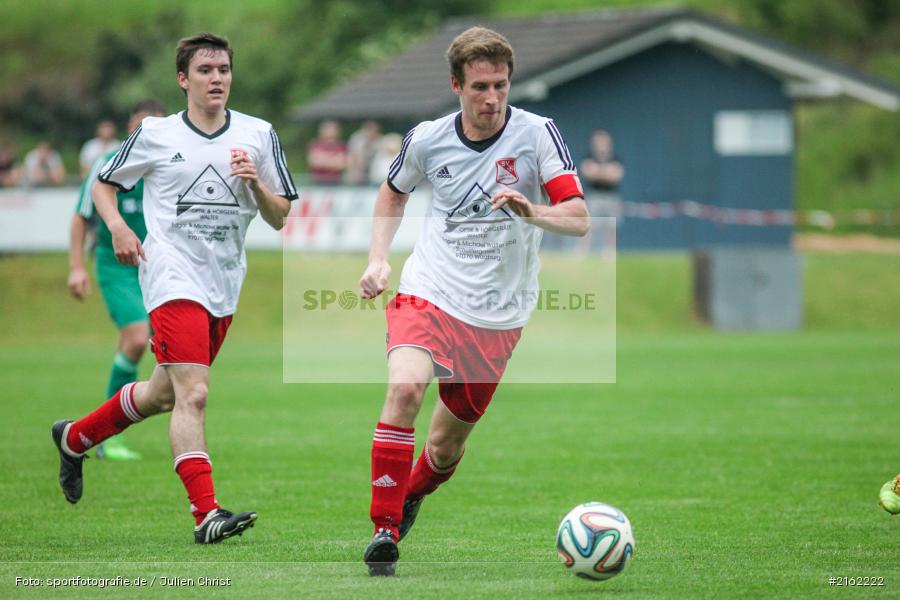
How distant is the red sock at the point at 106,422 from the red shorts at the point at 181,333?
53cm

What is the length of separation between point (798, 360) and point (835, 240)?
18084mm

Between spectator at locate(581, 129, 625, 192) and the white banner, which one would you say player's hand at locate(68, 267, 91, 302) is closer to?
the white banner

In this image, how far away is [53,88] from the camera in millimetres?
49094

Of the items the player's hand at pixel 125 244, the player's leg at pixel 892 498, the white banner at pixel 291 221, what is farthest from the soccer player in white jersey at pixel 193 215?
the white banner at pixel 291 221

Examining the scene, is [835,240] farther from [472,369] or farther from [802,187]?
[472,369]

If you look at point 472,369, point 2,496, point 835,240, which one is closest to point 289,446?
point 2,496

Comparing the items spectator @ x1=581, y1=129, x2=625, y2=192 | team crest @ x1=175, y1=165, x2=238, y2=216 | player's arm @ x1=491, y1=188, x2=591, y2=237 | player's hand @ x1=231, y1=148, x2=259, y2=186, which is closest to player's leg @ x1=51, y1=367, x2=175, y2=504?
team crest @ x1=175, y1=165, x2=238, y2=216

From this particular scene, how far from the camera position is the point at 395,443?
6.61 metres

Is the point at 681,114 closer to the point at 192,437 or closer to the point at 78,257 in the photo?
the point at 78,257

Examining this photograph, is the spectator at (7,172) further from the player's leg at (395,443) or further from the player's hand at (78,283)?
the player's leg at (395,443)

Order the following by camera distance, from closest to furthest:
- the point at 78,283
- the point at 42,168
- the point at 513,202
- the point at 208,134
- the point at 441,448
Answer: the point at 513,202
the point at 441,448
the point at 208,134
the point at 78,283
the point at 42,168

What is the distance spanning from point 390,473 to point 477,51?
1961 mm

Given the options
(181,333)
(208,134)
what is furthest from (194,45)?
(181,333)

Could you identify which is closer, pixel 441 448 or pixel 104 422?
pixel 441 448
